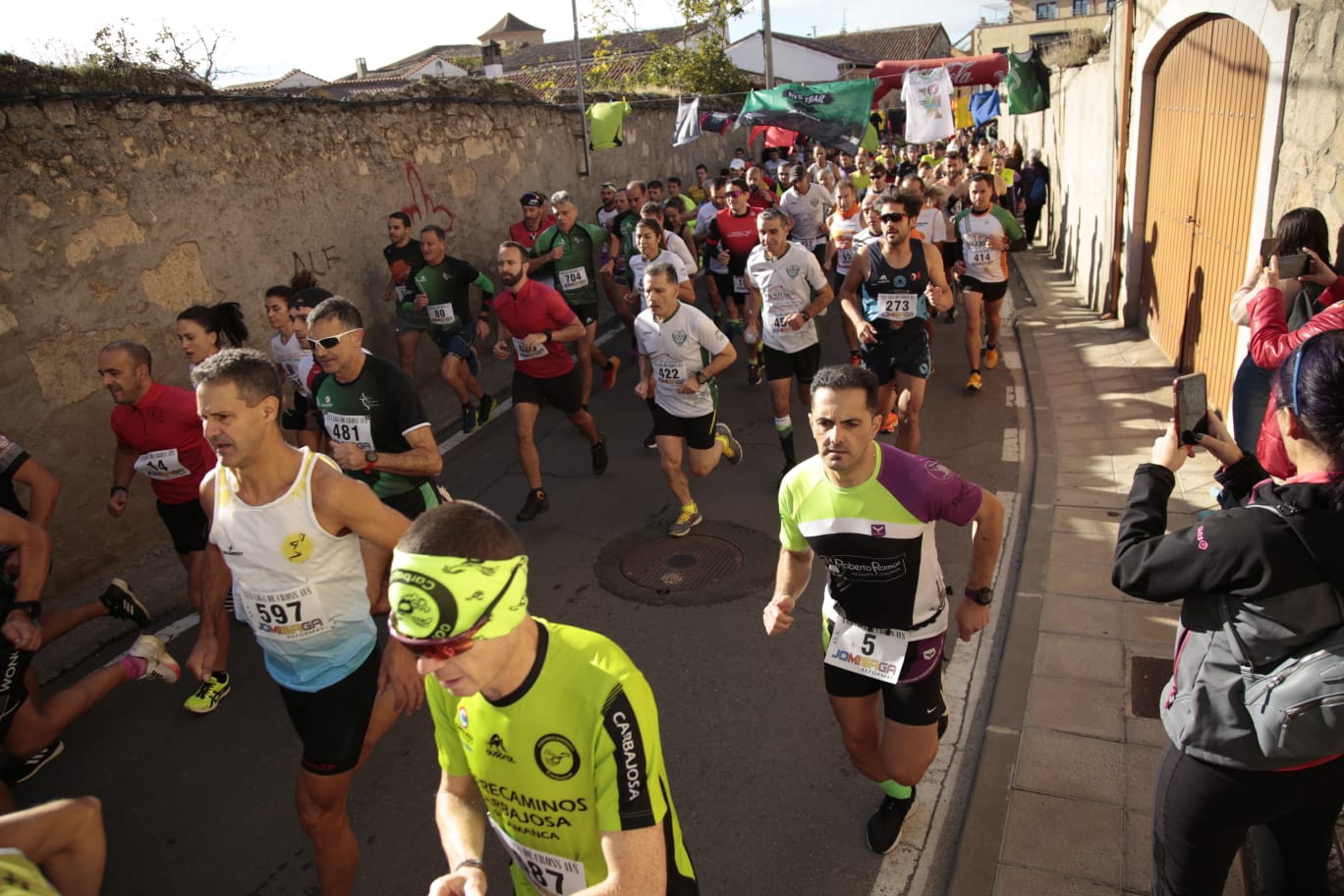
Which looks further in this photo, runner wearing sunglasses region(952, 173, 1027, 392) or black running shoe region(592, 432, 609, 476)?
runner wearing sunglasses region(952, 173, 1027, 392)

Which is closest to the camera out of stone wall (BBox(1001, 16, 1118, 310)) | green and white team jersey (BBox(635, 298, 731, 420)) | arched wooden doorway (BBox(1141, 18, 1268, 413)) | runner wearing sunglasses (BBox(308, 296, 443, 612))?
runner wearing sunglasses (BBox(308, 296, 443, 612))

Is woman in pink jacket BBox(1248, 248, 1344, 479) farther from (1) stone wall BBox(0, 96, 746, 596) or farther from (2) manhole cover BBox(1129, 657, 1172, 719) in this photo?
(1) stone wall BBox(0, 96, 746, 596)

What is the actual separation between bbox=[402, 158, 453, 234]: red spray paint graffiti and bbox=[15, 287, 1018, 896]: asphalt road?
4.98 metres

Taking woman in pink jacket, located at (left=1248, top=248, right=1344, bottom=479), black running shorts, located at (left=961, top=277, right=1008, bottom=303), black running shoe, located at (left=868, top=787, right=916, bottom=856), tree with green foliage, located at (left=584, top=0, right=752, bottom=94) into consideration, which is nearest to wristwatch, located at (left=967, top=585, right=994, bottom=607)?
black running shoe, located at (left=868, top=787, right=916, bottom=856)

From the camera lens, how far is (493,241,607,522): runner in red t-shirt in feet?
23.0

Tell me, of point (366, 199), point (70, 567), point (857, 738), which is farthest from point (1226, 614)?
point (366, 199)

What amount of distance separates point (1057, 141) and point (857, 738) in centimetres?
1539

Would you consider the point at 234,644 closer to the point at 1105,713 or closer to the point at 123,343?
the point at 123,343

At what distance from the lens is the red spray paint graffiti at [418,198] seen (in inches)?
398

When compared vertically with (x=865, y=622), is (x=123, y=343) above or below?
above

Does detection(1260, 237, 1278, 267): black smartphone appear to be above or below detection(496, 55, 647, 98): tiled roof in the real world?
below

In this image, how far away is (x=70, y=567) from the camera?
6.35 meters

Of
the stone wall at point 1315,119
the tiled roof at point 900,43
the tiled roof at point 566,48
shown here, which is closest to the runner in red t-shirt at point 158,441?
the stone wall at point 1315,119

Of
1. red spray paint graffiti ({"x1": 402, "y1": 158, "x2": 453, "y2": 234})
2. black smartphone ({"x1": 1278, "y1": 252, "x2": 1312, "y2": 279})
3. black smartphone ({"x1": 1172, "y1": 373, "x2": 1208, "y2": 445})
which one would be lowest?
black smartphone ({"x1": 1172, "y1": 373, "x2": 1208, "y2": 445})
